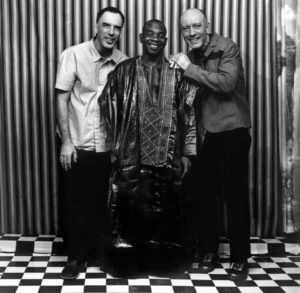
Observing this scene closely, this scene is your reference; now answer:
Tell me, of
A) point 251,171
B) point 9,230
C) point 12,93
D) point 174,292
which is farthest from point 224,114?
point 9,230

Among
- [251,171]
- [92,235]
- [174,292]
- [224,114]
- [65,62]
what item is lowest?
[174,292]

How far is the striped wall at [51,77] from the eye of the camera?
4121 millimetres

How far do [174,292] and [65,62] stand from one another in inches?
63.7

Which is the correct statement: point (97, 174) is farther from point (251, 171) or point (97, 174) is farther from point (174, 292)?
point (251, 171)

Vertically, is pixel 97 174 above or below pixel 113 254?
above

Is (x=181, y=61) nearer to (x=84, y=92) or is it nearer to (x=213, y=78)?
(x=213, y=78)

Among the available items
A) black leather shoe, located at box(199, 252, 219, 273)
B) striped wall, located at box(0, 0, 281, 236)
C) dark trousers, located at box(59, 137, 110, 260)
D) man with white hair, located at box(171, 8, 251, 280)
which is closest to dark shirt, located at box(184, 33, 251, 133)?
man with white hair, located at box(171, 8, 251, 280)

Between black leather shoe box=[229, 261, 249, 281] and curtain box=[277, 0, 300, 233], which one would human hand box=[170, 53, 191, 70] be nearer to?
curtain box=[277, 0, 300, 233]

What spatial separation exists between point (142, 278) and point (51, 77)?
5.54 ft

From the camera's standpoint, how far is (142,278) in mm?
3488

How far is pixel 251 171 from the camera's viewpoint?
14.1 ft

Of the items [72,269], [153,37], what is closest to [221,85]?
[153,37]

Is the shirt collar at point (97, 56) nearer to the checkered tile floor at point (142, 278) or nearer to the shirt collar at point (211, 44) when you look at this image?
the shirt collar at point (211, 44)

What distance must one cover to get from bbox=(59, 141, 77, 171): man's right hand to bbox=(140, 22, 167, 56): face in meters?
0.80
